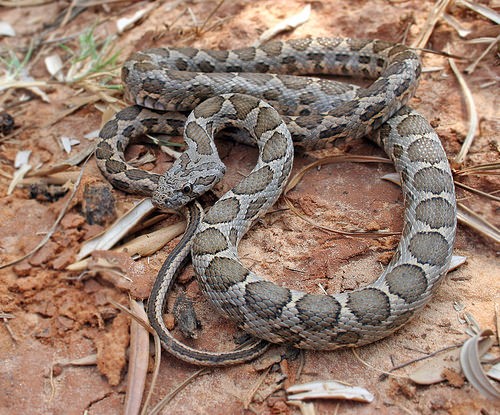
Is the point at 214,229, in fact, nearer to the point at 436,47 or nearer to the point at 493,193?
the point at 493,193

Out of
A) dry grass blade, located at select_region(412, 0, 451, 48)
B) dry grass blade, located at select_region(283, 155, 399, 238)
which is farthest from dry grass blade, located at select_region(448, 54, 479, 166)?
dry grass blade, located at select_region(283, 155, 399, 238)

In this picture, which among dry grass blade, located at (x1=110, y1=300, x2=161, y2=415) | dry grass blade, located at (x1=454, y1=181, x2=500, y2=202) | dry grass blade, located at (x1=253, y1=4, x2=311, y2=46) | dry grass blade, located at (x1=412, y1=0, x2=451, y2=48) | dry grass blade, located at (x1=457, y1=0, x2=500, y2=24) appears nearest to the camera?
dry grass blade, located at (x1=110, y1=300, x2=161, y2=415)

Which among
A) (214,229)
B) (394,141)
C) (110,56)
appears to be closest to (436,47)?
(394,141)

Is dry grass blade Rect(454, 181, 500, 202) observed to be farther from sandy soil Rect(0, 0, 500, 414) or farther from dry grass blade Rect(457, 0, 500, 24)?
dry grass blade Rect(457, 0, 500, 24)

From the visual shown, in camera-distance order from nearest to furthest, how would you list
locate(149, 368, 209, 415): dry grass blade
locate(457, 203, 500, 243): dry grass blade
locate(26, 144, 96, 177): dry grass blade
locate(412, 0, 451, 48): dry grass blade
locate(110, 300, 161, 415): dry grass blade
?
locate(149, 368, 209, 415): dry grass blade, locate(110, 300, 161, 415): dry grass blade, locate(457, 203, 500, 243): dry grass blade, locate(26, 144, 96, 177): dry grass blade, locate(412, 0, 451, 48): dry grass blade

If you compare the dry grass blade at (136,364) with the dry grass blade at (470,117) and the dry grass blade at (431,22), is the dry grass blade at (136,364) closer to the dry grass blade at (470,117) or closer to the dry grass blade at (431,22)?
the dry grass blade at (470,117)

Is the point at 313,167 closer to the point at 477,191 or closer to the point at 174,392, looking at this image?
the point at 477,191

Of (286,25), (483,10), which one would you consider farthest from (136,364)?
(483,10)
